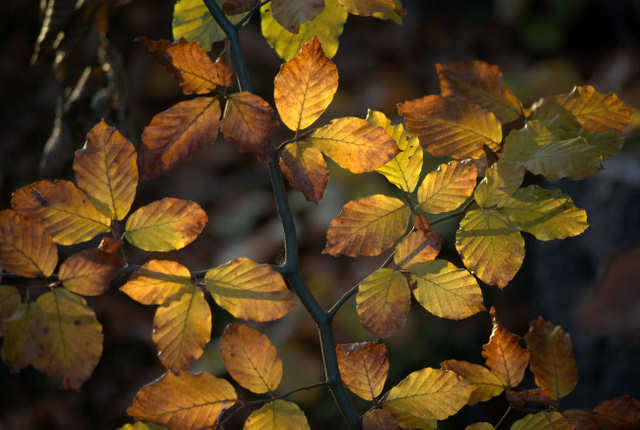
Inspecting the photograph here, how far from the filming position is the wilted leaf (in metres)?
0.29

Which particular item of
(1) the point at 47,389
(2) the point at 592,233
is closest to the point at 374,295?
(2) the point at 592,233

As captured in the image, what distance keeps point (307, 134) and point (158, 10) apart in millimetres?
2028

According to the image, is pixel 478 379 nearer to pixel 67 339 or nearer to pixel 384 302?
pixel 384 302

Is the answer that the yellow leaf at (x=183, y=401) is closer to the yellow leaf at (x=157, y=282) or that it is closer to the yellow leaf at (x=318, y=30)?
the yellow leaf at (x=157, y=282)

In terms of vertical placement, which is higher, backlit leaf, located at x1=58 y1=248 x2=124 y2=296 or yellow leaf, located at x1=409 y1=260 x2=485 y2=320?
backlit leaf, located at x1=58 y1=248 x2=124 y2=296

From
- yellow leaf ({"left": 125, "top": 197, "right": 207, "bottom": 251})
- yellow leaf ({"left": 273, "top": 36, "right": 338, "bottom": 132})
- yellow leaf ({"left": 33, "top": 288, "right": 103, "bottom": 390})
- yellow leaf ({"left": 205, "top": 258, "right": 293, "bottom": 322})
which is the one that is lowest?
yellow leaf ({"left": 33, "top": 288, "right": 103, "bottom": 390})

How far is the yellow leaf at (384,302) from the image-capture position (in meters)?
0.28

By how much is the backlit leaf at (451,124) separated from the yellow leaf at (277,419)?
0.53 feet

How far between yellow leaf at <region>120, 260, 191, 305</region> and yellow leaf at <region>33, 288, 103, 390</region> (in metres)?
0.02

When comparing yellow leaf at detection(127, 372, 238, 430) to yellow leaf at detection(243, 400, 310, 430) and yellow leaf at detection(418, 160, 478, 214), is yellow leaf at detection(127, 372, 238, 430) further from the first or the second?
yellow leaf at detection(418, 160, 478, 214)

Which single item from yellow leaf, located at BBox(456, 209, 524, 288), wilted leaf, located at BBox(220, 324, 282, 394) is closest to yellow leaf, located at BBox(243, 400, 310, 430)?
wilted leaf, located at BBox(220, 324, 282, 394)

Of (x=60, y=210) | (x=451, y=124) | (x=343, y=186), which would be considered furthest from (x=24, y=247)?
(x=343, y=186)

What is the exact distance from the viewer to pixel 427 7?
2516 mm

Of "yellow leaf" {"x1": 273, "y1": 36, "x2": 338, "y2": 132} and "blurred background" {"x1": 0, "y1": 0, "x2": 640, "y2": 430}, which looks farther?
"blurred background" {"x1": 0, "y1": 0, "x2": 640, "y2": 430}
